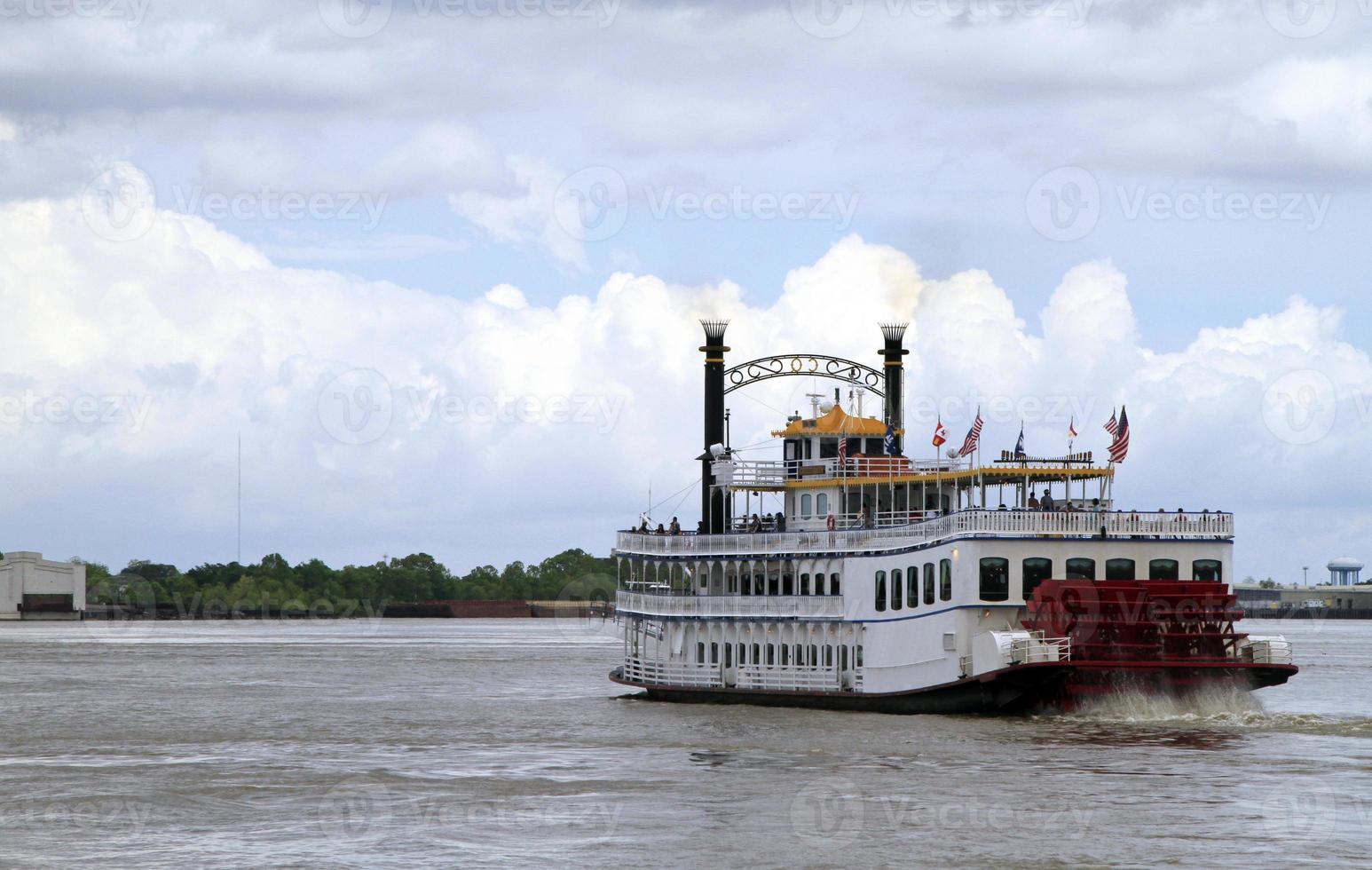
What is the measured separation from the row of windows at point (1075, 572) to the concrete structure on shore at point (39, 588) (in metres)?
158

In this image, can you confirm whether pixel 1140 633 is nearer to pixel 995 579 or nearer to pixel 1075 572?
pixel 1075 572

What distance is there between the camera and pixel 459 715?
50.7m

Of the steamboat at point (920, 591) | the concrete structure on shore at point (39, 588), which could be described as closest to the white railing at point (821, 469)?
the steamboat at point (920, 591)

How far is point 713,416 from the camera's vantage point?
56.8m

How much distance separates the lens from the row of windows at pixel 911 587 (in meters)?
42.5

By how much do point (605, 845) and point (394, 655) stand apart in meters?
71.6

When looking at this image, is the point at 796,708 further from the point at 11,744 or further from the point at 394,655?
the point at 394,655

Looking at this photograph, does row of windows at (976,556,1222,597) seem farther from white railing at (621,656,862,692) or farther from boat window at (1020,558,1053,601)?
white railing at (621,656,862,692)

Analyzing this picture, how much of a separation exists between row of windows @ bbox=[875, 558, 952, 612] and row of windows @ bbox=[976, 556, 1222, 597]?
0.91 meters

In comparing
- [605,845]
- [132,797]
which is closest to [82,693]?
[132,797]

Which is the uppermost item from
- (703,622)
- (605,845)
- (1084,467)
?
(1084,467)

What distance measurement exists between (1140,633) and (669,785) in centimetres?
1190

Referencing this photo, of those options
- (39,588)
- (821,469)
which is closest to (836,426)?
(821,469)

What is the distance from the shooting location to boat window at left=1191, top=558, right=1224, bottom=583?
42.8 m
